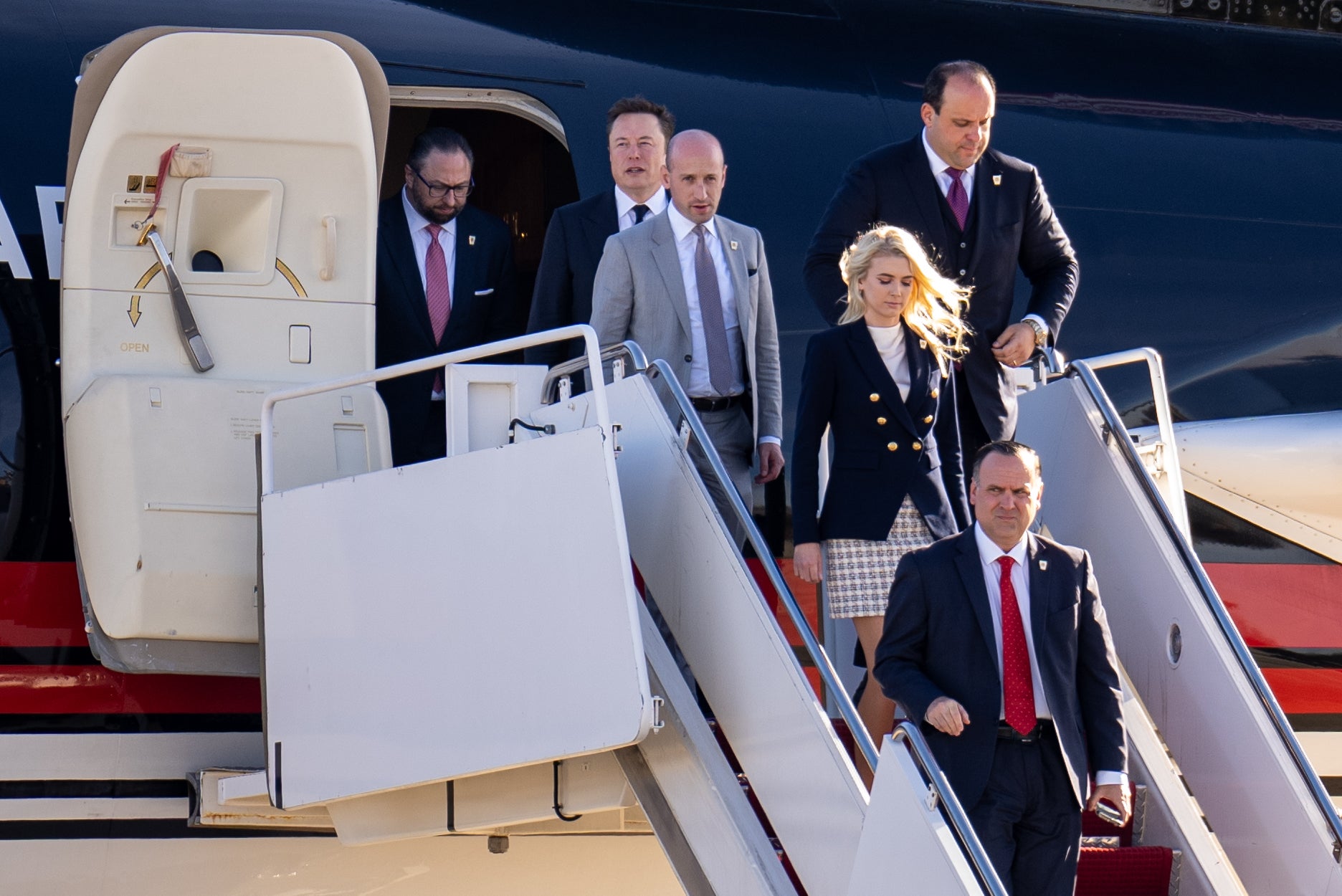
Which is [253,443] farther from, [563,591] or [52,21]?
[52,21]

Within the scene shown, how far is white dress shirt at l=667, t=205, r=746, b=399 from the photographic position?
15.6 ft

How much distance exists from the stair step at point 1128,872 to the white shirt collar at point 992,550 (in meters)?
0.97

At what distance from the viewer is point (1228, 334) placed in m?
5.94

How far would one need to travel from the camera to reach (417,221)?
5316 mm

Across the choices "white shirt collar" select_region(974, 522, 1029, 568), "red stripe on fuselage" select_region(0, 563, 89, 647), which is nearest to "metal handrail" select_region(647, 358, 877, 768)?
"white shirt collar" select_region(974, 522, 1029, 568)

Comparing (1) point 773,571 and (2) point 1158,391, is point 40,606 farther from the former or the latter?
(2) point 1158,391

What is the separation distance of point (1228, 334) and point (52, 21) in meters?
4.20

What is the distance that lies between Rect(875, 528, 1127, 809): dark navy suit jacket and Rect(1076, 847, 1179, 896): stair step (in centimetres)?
67

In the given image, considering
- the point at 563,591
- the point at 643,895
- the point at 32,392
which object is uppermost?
the point at 32,392

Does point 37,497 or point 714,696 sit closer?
point 714,696

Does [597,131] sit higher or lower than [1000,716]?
higher

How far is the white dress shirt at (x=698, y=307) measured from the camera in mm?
4746

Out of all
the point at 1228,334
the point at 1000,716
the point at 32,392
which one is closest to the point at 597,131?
the point at 32,392

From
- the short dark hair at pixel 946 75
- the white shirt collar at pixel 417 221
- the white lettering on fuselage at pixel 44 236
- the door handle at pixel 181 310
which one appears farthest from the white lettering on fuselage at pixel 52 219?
the short dark hair at pixel 946 75
